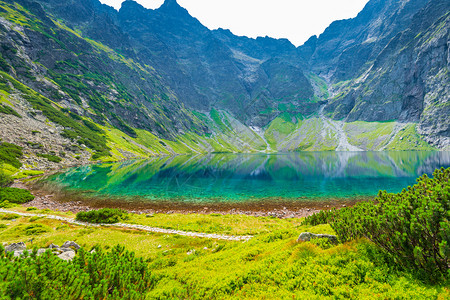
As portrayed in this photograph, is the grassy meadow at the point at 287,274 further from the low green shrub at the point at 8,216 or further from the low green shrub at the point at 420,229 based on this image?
the low green shrub at the point at 8,216

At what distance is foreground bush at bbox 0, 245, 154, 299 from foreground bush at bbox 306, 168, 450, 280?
10.9 m

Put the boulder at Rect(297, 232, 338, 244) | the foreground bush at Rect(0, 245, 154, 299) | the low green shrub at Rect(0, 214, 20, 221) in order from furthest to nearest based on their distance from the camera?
1. the low green shrub at Rect(0, 214, 20, 221)
2. the boulder at Rect(297, 232, 338, 244)
3. the foreground bush at Rect(0, 245, 154, 299)

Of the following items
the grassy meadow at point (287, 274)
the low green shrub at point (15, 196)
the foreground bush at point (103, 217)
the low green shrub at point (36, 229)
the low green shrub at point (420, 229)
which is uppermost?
the low green shrub at point (420, 229)

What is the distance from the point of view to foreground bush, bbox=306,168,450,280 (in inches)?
252

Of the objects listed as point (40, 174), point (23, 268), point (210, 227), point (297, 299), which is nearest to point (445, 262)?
point (297, 299)

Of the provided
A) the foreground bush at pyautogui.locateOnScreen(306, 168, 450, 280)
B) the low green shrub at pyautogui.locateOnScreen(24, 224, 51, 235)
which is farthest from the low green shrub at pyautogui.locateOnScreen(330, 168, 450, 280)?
the low green shrub at pyautogui.locateOnScreen(24, 224, 51, 235)

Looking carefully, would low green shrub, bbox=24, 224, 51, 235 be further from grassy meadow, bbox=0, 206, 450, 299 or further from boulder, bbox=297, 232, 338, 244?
boulder, bbox=297, 232, 338, 244

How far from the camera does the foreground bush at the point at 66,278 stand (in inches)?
225

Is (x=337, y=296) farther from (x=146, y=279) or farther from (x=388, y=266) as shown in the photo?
(x=146, y=279)

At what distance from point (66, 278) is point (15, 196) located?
164ft

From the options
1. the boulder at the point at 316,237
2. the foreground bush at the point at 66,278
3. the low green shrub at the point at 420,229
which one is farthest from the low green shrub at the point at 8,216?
the low green shrub at the point at 420,229

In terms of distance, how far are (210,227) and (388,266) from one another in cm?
1922

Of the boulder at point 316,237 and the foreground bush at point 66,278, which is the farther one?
the boulder at point 316,237

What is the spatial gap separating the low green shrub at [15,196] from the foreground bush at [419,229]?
188 feet
